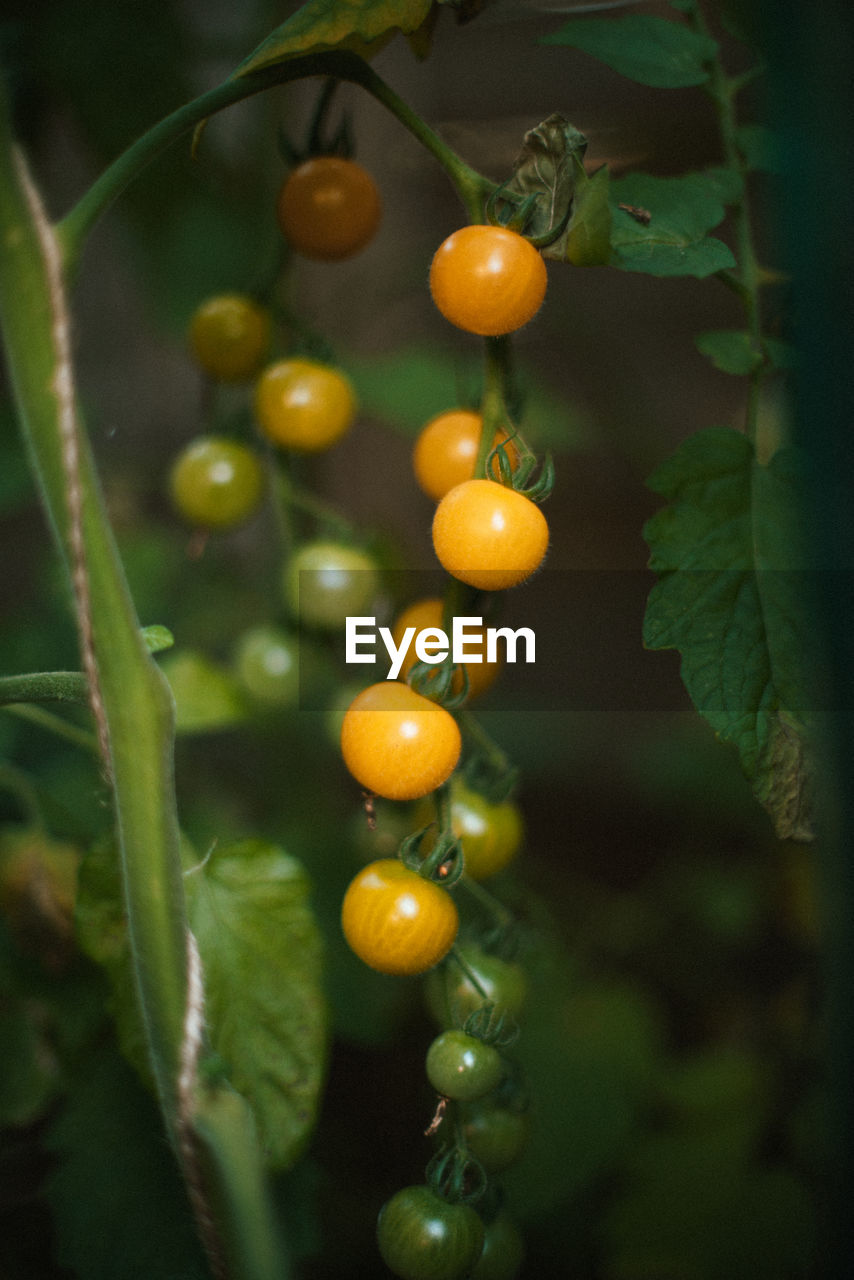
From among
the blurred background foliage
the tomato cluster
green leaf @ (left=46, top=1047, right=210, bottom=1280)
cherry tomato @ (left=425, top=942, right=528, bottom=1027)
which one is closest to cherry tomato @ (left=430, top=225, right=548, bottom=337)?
the tomato cluster

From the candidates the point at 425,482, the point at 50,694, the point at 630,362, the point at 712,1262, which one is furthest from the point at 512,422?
the point at 712,1262

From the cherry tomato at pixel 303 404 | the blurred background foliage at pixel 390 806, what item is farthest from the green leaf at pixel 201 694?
the cherry tomato at pixel 303 404

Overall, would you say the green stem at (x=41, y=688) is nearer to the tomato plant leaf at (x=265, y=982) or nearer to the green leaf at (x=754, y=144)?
the tomato plant leaf at (x=265, y=982)

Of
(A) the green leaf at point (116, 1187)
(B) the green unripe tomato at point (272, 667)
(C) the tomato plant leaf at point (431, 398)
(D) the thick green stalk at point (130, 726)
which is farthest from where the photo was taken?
(C) the tomato plant leaf at point (431, 398)

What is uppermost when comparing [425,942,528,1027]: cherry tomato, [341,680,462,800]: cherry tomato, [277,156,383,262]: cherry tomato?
[277,156,383,262]: cherry tomato

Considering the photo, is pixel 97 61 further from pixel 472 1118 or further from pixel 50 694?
pixel 472 1118

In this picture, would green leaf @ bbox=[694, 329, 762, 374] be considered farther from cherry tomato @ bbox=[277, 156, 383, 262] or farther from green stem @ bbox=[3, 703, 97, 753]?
green stem @ bbox=[3, 703, 97, 753]
